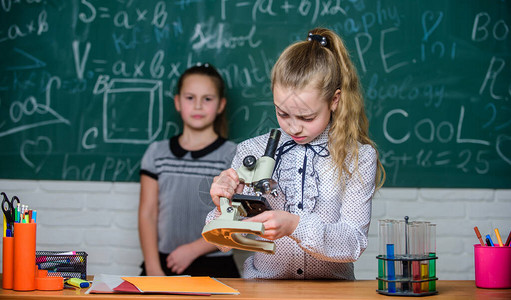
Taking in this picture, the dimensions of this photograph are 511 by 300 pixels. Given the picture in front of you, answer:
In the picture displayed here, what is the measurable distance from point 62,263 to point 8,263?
15 centimetres

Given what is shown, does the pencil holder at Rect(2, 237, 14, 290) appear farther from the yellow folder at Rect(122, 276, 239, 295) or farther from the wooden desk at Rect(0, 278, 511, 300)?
the yellow folder at Rect(122, 276, 239, 295)

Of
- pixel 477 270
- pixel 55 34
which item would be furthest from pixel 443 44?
pixel 55 34

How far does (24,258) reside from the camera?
1.56 m

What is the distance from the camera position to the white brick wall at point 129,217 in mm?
3137

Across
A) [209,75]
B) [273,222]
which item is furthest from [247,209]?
[209,75]

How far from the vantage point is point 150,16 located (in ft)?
10.4

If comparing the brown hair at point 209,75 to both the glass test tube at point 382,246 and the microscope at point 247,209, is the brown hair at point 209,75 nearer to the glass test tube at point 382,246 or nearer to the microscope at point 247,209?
the microscope at point 247,209

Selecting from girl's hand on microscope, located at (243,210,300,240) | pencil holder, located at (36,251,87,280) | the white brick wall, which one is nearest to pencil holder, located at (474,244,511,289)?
girl's hand on microscope, located at (243,210,300,240)

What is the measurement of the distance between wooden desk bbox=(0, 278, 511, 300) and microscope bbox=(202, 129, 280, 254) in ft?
0.41

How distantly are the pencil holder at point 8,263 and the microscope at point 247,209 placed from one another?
1.70ft

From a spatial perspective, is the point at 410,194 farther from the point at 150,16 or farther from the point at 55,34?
the point at 55,34

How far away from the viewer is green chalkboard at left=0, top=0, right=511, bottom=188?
3.14 m

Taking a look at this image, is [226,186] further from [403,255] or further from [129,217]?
[129,217]

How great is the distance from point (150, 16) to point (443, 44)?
1516 millimetres
